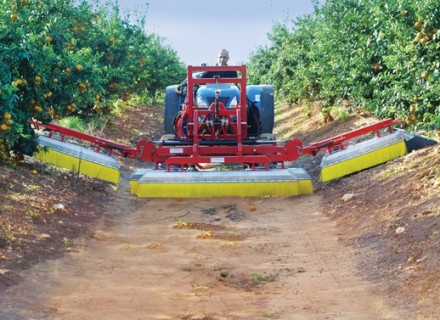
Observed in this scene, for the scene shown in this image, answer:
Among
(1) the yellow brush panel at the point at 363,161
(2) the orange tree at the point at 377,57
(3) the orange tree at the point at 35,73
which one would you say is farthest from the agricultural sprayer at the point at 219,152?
(2) the orange tree at the point at 377,57

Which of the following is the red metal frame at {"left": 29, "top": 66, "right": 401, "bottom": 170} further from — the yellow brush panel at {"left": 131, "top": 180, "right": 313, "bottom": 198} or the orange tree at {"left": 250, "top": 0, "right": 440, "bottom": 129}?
the orange tree at {"left": 250, "top": 0, "right": 440, "bottom": 129}

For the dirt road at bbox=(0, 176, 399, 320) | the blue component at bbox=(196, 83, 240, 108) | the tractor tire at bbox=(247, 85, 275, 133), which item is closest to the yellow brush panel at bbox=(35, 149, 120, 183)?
the dirt road at bbox=(0, 176, 399, 320)

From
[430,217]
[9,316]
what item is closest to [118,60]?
[430,217]

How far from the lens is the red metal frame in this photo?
1222 cm

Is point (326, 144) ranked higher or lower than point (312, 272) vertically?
higher

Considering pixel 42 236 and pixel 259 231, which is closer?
pixel 42 236

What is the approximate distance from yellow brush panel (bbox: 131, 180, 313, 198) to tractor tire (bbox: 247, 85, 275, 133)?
3.04 m

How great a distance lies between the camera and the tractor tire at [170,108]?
14.8 m

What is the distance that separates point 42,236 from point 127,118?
19.0m

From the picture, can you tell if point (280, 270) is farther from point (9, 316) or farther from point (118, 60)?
point (118, 60)

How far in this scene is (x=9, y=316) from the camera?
607 cm

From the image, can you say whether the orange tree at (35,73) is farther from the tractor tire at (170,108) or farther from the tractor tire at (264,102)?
the tractor tire at (264,102)

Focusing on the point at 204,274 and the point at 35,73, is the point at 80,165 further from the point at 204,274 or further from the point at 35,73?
the point at 204,274

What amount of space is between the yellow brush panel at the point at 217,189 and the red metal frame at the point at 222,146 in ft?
1.81
